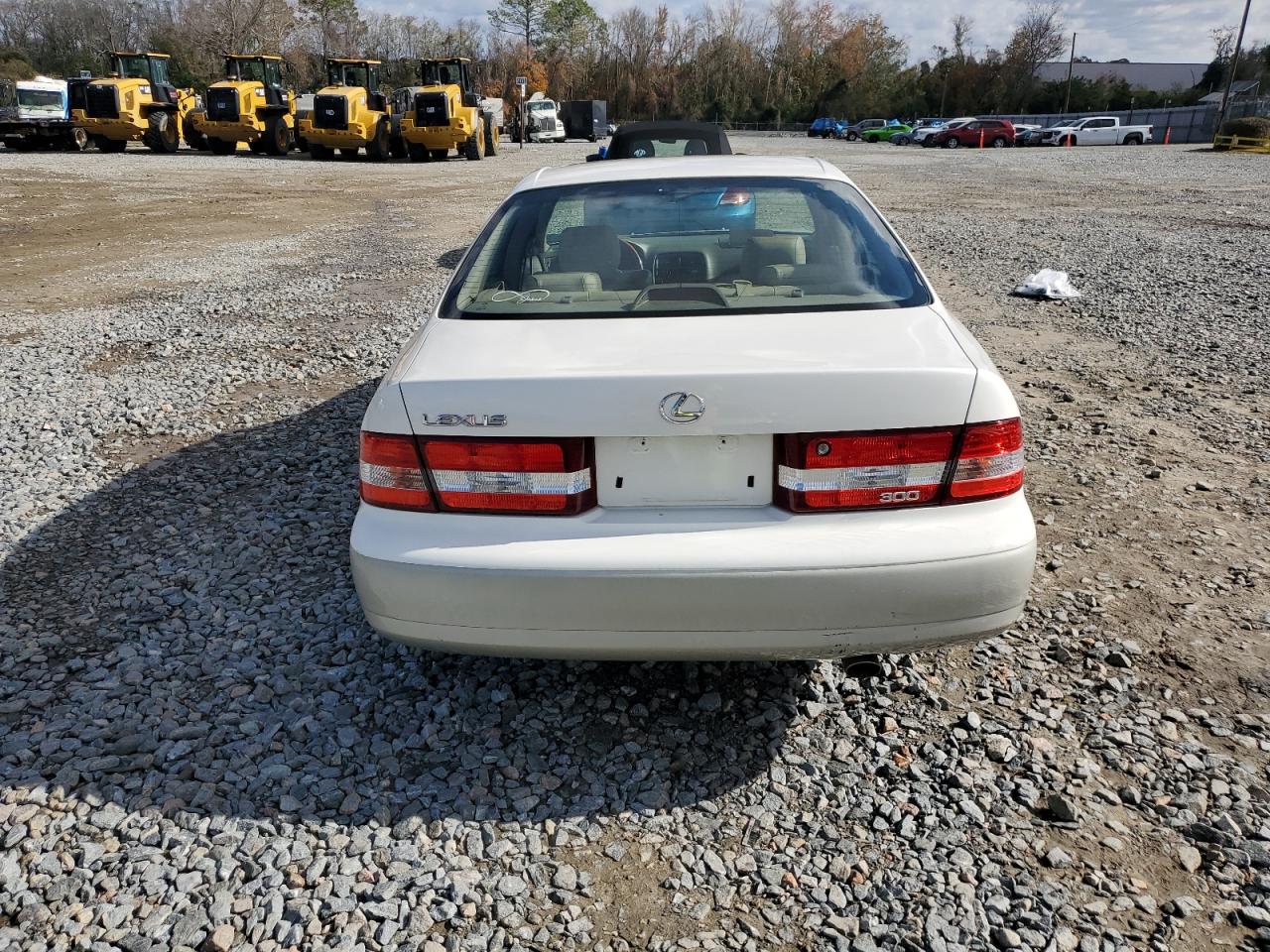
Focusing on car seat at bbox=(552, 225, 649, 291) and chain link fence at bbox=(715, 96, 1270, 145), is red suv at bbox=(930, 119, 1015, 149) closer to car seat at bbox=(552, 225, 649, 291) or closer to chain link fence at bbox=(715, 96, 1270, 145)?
chain link fence at bbox=(715, 96, 1270, 145)

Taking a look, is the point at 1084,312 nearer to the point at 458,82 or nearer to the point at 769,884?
the point at 769,884

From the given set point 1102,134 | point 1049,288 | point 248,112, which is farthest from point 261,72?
point 1102,134

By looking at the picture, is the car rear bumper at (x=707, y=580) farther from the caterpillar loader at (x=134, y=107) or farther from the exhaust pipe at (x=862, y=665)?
the caterpillar loader at (x=134, y=107)

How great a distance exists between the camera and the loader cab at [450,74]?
2859cm

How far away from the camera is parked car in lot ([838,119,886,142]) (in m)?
56.4

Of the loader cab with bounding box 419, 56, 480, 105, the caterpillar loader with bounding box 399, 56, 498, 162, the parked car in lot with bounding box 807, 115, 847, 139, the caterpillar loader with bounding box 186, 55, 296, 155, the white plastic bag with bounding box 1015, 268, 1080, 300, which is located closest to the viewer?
the white plastic bag with bounding box 1015, 268, 1080, 300

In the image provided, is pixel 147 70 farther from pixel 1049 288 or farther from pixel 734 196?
pixel 734 196

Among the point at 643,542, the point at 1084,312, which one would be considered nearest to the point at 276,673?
the point at 643,542

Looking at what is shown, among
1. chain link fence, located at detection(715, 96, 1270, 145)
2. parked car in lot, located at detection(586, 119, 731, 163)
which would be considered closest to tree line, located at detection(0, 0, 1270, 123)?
chain link fence, located at detection(715, 96, 1270, 145)

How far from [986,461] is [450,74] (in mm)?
30327

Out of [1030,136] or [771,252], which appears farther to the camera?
[1030,136]

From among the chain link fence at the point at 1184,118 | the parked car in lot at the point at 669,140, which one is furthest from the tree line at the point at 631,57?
the parked car in lot at the point at 669,140

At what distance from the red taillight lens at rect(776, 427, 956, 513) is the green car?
57.2 m

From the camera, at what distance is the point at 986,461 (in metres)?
2.29
